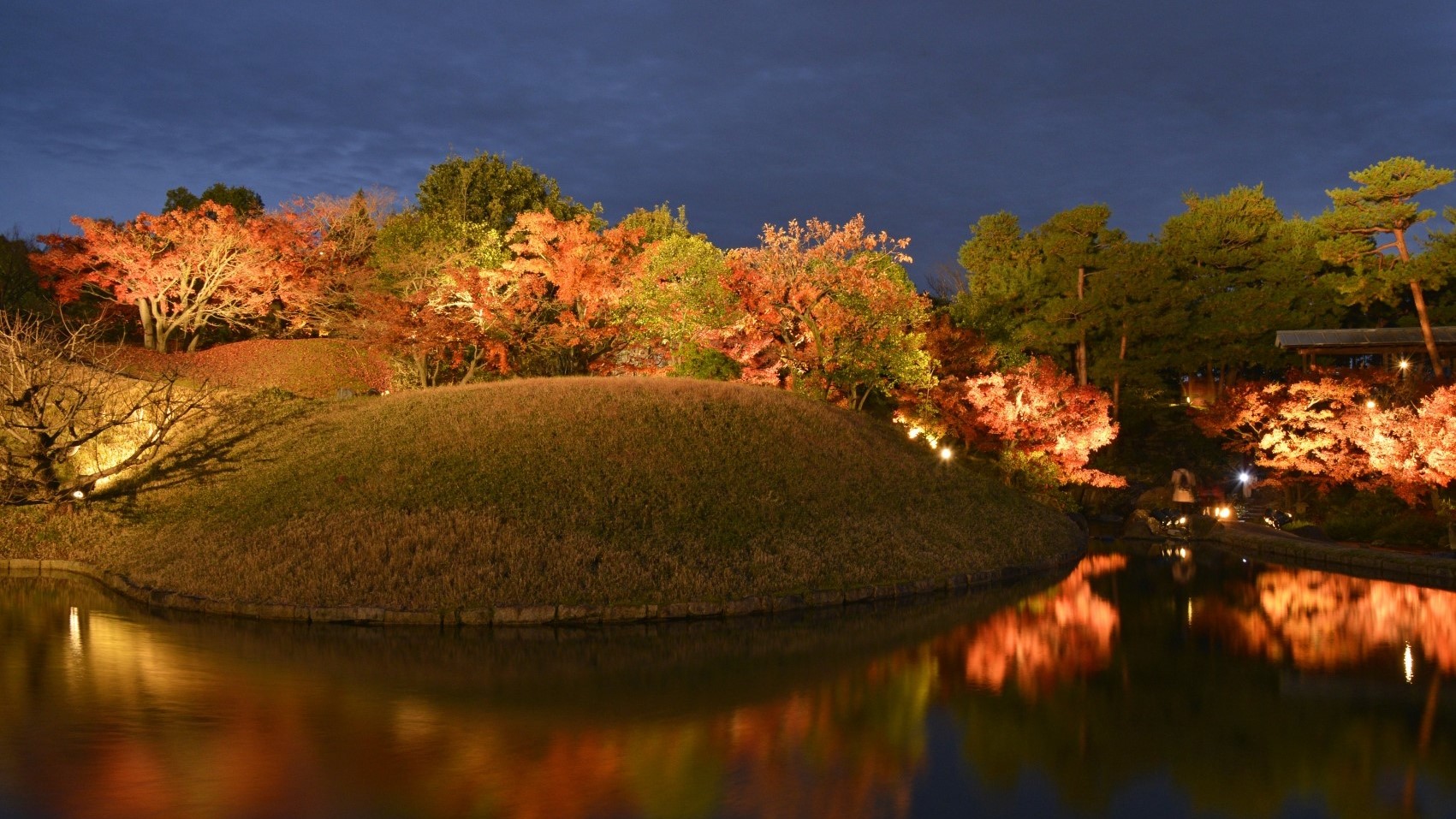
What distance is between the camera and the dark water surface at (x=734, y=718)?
815 cm

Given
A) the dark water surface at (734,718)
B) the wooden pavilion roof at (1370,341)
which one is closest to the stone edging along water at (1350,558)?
the dark water surface at (734,718)

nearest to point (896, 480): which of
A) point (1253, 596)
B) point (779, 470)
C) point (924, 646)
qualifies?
point (779, 470)

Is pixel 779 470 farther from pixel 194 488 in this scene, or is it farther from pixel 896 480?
pixel 194 488

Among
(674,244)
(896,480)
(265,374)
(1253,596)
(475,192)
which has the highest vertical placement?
(475,192)

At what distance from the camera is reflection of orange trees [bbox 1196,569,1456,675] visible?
14.4m

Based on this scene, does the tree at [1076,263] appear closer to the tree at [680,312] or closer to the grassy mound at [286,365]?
the tree at [680,312]

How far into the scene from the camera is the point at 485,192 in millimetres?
45844

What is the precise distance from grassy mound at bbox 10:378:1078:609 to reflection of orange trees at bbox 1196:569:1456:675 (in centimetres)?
522

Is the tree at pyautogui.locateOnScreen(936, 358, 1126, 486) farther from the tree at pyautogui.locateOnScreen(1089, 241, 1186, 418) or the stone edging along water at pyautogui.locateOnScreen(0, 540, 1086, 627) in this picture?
the stone edging along water at pyautogui.locateOnScreen(0, 540, 1086, 627)

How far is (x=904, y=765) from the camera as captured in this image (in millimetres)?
9008

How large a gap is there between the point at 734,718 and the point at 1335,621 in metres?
11.9

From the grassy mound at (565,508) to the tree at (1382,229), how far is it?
55.8 feet

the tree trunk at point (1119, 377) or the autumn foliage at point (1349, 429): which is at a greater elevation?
the tree trunk at point (1119, 377)

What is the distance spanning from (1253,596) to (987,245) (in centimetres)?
3220
